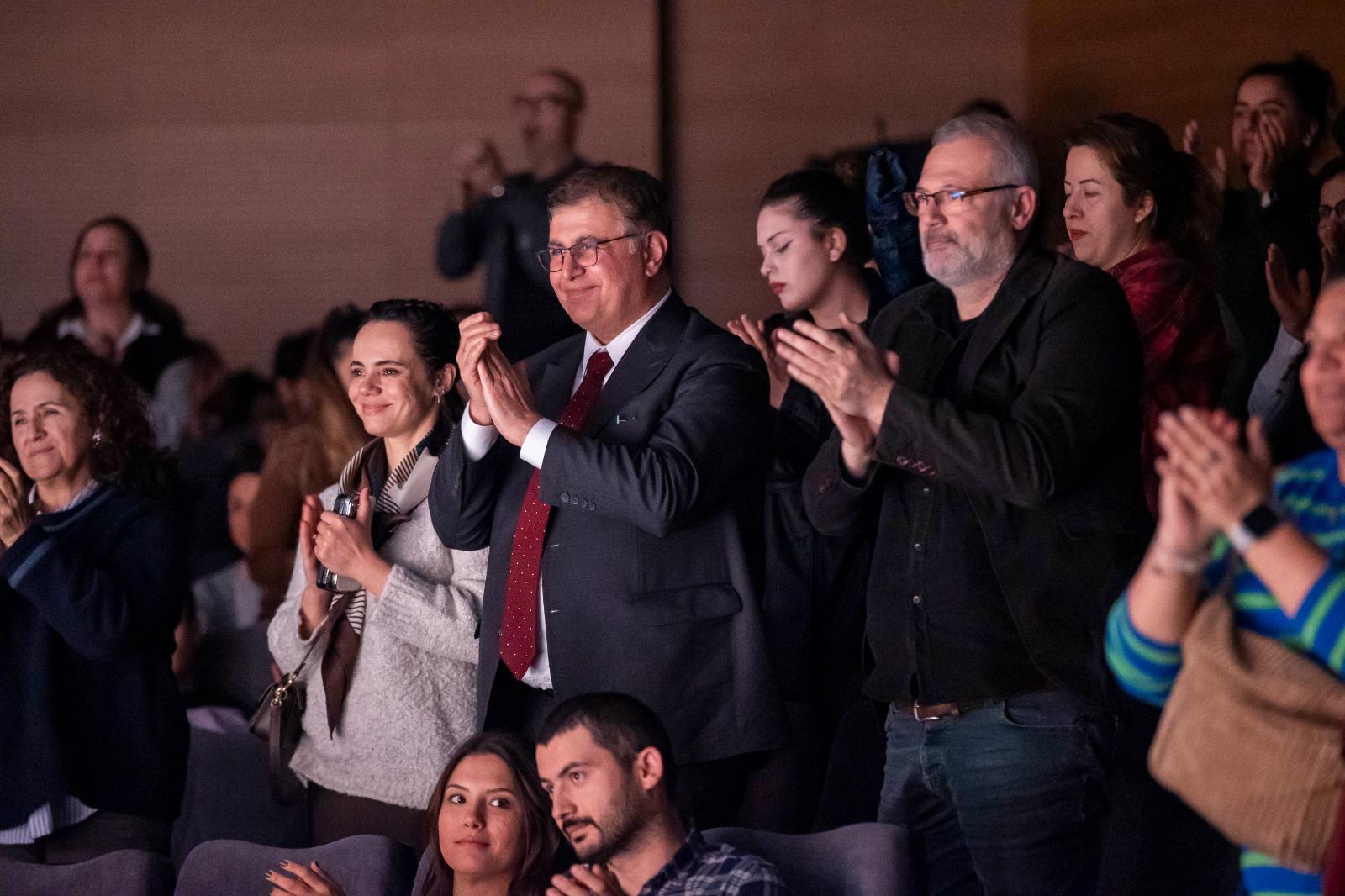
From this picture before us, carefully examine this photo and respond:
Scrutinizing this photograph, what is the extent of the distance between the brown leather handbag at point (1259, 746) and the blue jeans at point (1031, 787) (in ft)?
1.85

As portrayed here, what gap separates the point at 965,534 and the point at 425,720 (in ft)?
3.35

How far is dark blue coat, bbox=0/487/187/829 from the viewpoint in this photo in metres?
2.90

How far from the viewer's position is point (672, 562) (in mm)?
2609

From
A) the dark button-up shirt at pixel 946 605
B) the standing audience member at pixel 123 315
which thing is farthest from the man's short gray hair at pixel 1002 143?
the standing audience member at pixel 123 315

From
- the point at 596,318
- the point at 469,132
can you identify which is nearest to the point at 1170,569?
the point at 596,318

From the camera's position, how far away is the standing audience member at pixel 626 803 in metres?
2.39

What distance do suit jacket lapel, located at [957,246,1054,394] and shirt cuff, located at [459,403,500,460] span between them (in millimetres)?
777

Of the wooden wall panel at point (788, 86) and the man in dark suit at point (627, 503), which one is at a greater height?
the wooden wall panel at point (788, 86)

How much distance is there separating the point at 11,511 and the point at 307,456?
1.04 metres

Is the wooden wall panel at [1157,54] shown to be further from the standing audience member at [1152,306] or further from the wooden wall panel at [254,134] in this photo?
the wooden wall panel at [254,134]

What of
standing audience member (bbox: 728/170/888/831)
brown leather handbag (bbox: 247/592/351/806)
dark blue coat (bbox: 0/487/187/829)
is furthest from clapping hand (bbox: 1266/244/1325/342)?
dark blue coat (bbox: 0/487/187/829)

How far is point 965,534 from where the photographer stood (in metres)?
2.36

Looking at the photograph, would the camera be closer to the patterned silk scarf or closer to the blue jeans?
the patterned silk scarf

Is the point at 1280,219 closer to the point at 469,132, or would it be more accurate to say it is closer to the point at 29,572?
the point at 29,572
